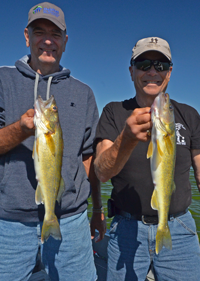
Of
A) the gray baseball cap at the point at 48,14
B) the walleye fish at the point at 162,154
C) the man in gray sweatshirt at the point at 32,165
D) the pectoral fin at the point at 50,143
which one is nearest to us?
the walleye fish at the point at 162,154

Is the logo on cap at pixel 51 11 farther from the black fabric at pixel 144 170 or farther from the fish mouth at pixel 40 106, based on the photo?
the black fabric at pixel 144 170

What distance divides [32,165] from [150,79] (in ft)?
6.38

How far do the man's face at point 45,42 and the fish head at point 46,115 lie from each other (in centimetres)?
98

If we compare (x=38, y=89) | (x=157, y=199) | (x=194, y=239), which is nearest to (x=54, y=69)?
(x=38, y=89)

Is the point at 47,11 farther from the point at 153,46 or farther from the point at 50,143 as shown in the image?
the point at 50,143

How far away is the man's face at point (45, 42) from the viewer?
120 inches

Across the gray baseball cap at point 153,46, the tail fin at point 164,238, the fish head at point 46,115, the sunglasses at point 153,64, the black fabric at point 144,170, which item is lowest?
the tail fin at point 164,238

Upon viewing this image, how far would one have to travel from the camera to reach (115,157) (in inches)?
97.7

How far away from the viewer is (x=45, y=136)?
2312 mm

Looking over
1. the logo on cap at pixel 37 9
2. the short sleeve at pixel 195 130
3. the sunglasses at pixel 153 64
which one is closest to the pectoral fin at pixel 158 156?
the short sleeve at pixel 195 130

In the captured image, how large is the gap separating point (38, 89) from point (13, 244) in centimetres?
206

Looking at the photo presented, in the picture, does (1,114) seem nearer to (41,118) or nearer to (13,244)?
(41,118)

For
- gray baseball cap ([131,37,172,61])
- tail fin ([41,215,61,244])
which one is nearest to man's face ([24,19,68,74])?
gray baseball cap ([131,37,172,61])

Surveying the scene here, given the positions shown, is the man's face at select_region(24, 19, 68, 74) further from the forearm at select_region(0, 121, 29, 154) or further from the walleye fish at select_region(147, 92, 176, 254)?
the walleye fish at select_region(147, 92, 176, 254)
